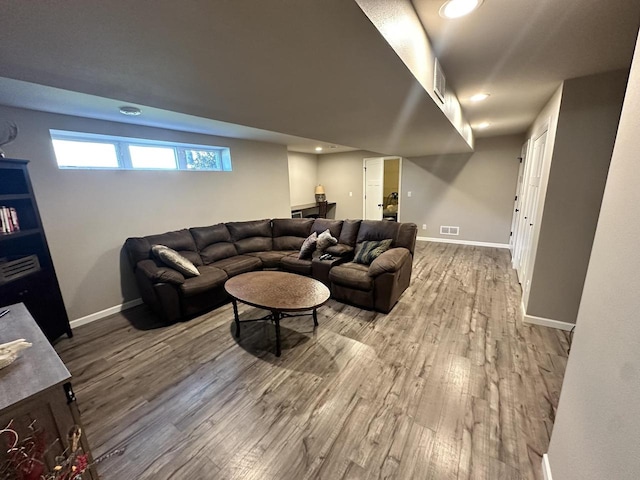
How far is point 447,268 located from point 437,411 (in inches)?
126

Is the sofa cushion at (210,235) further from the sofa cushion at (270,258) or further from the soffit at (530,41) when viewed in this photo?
the soffit at (530,41)

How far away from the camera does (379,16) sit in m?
1.01

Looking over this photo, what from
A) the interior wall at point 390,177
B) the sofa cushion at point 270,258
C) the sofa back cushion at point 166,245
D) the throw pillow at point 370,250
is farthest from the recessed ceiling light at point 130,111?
the interior wall at point 390,177

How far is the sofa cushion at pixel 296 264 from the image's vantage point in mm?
3640

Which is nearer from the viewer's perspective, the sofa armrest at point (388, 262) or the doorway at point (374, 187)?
the sofa armrest at point (388, 262)

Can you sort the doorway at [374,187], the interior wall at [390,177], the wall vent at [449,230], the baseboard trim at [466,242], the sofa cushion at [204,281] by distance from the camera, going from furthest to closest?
the interior wall at [390,177]
the doorway at [374,187]
the wall vent at [449,230]
the baseboard trim at [466,242]
the sofa cushion at [204,281]

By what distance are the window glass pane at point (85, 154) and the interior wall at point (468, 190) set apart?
5861 mm

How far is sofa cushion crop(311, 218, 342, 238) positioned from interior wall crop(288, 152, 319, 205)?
8.95 ft

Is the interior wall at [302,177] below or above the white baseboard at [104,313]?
above

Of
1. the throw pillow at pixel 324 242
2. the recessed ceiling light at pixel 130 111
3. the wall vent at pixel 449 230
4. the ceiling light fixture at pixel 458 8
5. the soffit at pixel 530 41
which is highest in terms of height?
the soffit at pixel 530 41

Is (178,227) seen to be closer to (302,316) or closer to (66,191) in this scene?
(66,191)

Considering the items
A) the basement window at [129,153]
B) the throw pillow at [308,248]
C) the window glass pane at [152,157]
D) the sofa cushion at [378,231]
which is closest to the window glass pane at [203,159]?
the basement window at [129,153]

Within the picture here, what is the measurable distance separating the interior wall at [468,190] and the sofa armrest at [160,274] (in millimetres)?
5544

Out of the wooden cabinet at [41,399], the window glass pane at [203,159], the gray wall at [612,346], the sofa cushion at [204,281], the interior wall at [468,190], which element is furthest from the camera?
the interior wall at [468,190]
